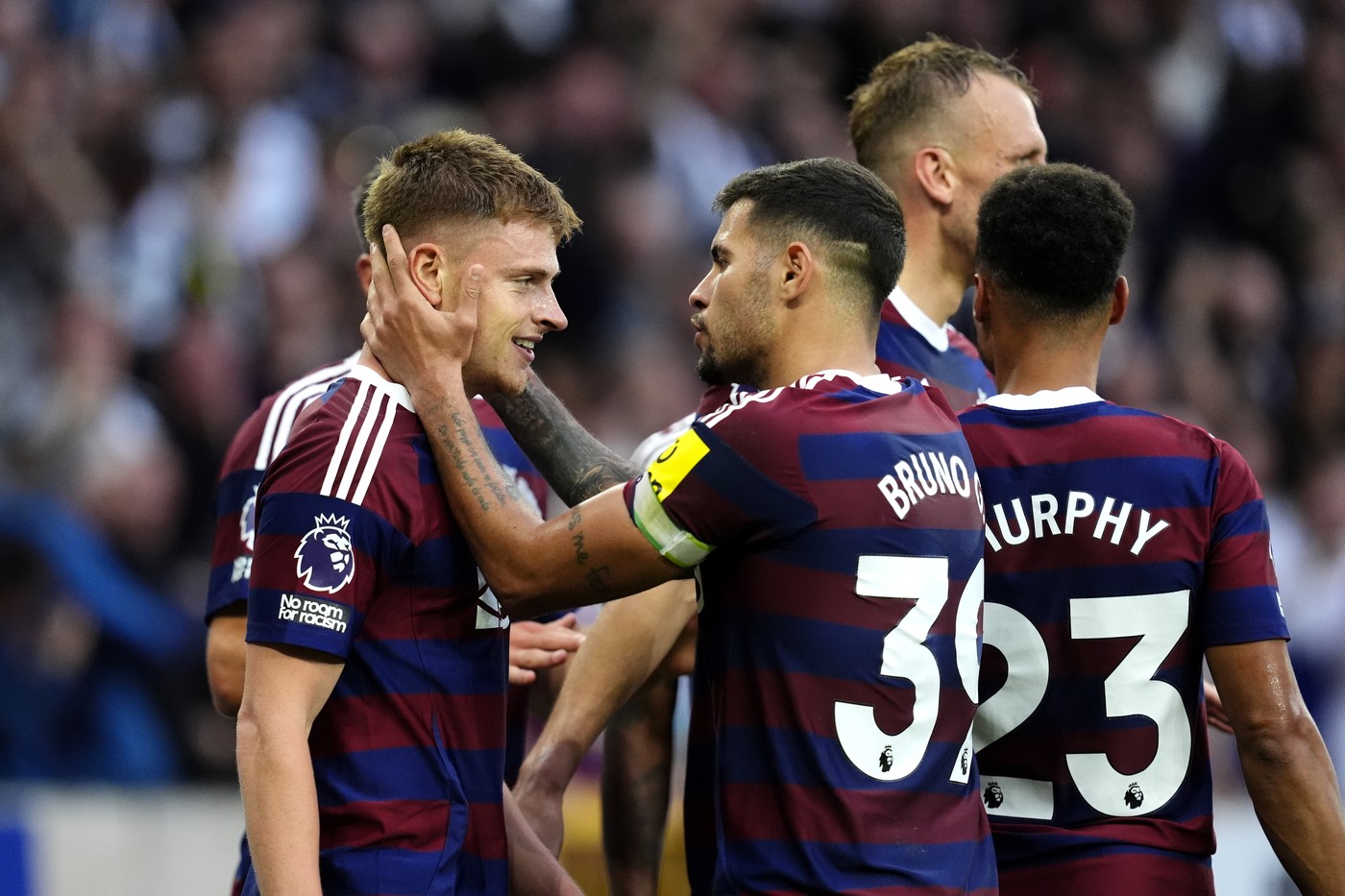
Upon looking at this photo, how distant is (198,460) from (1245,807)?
198 inches

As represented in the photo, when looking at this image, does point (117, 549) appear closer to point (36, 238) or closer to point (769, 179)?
point (36, 238)

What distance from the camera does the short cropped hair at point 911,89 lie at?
4746 millimetres

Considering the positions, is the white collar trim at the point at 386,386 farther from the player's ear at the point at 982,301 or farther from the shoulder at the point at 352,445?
the player's ear at the point at 982,301

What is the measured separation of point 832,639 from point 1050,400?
2.59ft

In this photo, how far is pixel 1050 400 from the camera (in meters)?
3.61

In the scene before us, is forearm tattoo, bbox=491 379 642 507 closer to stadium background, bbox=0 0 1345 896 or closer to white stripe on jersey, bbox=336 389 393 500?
white stripe on jersey, bbox=336 389 393 500

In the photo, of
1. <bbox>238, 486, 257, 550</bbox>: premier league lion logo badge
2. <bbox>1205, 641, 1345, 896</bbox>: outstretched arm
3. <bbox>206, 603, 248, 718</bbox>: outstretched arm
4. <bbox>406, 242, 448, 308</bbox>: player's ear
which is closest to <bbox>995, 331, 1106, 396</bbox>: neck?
<bbox>1205, 641, 1345, 896</bbox>: outstretched arm

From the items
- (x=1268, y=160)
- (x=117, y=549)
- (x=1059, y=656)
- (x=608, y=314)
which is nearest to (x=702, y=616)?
(x=1059, y=656)

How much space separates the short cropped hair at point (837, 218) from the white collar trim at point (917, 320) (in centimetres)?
90

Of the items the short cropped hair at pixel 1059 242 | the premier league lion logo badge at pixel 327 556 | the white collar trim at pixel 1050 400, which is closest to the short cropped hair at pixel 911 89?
the short cropped hair at pixel 1059 242

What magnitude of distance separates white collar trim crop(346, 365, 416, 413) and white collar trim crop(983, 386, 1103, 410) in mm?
1239

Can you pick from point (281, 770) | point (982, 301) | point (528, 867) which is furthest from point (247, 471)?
point (982, 301)

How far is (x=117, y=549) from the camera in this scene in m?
7.70

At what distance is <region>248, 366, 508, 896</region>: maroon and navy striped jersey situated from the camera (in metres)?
3.09
